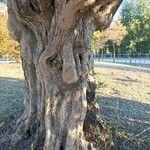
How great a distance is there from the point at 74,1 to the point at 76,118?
2122mm

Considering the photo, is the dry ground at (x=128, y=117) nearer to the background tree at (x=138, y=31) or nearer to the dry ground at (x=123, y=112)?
the dry ground at (x=123, y=112)

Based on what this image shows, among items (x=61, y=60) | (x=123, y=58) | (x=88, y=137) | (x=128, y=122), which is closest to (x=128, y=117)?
(x=128, y=122)

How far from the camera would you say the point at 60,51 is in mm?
7617

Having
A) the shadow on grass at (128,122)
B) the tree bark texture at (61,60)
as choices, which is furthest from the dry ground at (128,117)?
the tree bark texture at (61,60)

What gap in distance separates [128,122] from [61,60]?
459 cm

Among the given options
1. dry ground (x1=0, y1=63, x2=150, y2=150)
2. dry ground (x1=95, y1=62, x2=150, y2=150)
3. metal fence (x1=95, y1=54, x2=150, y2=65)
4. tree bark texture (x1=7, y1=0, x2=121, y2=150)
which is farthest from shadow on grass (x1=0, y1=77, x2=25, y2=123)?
metal fence (x1=95, y1=54, x2=150, y2=65)

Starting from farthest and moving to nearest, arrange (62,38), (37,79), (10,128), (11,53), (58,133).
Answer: (11,53)
(10,128)
(37,79)
(58,133)
(62,38)

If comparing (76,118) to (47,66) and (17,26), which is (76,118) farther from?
(17,26)

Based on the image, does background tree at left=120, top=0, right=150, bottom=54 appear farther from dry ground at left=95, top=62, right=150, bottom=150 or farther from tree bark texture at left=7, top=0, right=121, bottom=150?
tree bark texture at left=7, top=0, right=121, bottom=150

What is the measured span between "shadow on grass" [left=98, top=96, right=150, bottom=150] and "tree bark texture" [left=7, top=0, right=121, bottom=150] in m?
1.14

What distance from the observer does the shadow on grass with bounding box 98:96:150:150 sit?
975 centimetres

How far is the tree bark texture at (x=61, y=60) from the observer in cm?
749

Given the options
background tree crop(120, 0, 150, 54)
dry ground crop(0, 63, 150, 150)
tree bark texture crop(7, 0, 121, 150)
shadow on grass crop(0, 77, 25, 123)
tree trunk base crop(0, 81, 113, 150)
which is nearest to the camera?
tree bark texture crop(7, 0, 121, 150)

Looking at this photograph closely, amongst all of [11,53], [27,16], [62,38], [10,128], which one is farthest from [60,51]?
[11,53]
